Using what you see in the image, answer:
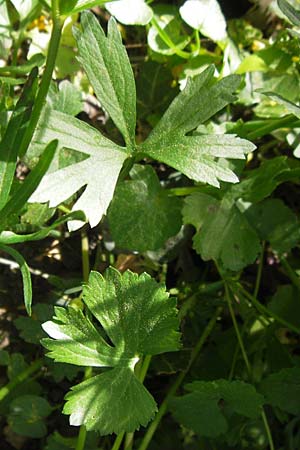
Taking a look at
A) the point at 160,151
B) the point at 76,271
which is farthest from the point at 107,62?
the point at 76,271

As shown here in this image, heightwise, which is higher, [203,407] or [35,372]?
[203,407]

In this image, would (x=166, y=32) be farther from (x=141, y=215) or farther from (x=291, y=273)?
(x=291, y=273)

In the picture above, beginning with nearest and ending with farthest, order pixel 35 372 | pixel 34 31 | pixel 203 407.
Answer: pixel 203 407
pixel 35 372
pixel 34 31

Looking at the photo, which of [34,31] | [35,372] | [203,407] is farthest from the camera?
[34,31]

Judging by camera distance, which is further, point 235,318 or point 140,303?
point 235,318

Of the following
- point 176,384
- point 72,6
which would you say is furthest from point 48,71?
point 176,384

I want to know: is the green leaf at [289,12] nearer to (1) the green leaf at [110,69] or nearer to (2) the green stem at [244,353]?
Answer: (1) the green leaf at [110,69]

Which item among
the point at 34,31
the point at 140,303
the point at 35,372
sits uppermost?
the point at 34,31

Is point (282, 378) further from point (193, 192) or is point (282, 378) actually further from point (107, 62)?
point (107, 62)
